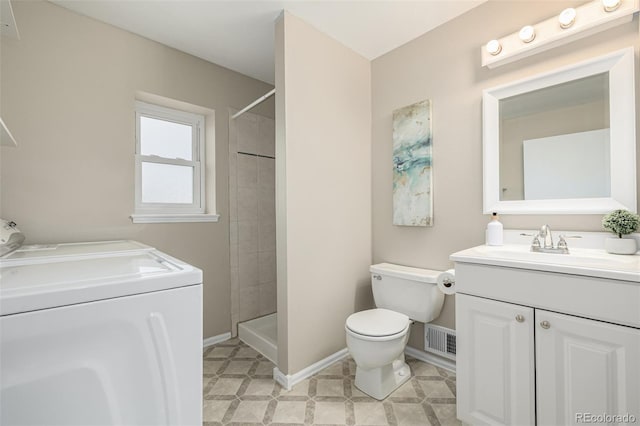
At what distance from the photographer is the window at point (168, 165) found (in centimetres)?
219

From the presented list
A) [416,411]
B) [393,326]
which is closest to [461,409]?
[416,411]

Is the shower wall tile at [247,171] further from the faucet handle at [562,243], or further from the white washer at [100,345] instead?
the faucet handle at [562,243]

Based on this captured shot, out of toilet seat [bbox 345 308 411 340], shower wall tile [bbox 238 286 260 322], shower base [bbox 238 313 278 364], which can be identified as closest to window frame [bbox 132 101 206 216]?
shower wall tile [bbox 238 286 260 322]

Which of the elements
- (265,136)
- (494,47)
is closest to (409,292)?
(494,47)

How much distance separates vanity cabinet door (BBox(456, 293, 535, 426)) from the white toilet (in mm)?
380

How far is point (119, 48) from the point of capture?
6.49 feet

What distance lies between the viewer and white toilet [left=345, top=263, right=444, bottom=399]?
1623 millimetres

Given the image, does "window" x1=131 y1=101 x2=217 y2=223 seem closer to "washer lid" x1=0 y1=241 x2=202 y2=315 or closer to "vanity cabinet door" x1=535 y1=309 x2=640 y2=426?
"washer lid" x1=0 y1=241 x2=202 y2=315

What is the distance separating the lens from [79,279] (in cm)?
78

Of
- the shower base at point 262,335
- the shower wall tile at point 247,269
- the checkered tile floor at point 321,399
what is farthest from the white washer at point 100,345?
the shower wall tile at point 247,269

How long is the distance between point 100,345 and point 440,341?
1.96 m

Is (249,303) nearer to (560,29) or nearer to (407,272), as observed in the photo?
(407,272)

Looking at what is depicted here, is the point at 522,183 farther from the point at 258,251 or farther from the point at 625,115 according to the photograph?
the point at 258,251

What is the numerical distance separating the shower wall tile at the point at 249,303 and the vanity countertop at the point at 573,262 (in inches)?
74.8
